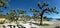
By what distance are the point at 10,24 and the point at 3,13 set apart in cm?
48

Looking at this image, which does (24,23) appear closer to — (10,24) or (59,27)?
(10,24)

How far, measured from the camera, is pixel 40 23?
6262mm

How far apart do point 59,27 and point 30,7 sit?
4.00ft

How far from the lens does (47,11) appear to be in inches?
246

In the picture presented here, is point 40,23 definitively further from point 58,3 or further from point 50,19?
point 58,3

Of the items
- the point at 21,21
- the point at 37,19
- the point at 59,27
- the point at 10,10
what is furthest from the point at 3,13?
the point at 59,27

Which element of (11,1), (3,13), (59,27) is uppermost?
(11,1)

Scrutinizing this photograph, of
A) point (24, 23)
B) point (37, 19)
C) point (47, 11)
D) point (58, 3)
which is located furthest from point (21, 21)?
point (58, 3)

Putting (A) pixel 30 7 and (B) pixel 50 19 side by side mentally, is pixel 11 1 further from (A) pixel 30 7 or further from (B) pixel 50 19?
(B) pixel 50 19

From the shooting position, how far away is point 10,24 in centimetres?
631

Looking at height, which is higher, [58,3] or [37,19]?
[58,3]

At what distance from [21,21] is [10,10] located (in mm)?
580

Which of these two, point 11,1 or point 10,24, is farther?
point 10,24

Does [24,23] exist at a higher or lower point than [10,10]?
lower
